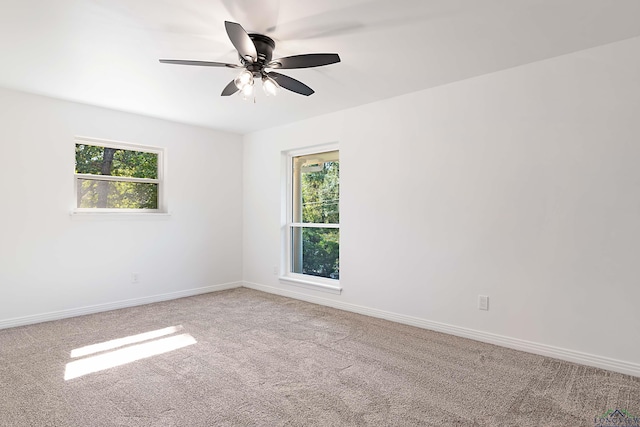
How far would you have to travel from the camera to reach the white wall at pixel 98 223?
361 centimetres

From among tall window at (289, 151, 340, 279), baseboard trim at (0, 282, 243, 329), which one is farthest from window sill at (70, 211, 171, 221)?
tall window at (289, 151, 340, 279)

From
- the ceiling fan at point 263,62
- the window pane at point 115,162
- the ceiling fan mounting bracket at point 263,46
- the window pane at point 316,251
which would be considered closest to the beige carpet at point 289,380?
the window pane at point 316,251

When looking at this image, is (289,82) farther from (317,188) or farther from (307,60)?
(317,188)

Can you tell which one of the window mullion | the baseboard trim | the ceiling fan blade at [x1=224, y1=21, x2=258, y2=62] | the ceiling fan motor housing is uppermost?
the ceiling fan motor housing

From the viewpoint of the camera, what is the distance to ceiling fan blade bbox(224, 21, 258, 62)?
1933 millimetres

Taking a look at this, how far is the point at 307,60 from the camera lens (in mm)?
2363

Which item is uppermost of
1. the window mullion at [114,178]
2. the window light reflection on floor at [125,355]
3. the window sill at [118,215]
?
the window mullion at [114,178]

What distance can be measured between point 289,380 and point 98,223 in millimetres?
3046

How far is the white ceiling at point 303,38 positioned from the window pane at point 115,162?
2.42 ft

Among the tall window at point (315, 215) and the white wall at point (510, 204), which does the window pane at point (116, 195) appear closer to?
the tall window at point (315, 215)

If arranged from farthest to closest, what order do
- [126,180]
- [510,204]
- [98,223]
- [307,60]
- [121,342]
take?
[126,180] → [98,223] → [121,342] → [510,204] → [307,60]

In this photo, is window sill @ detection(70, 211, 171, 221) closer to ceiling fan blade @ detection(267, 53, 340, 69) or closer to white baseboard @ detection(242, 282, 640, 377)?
white baseboard @ detection(242, 282, 640, 377)

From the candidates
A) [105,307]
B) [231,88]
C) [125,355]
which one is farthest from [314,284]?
[231,88]

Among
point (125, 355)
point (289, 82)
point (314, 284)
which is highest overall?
point (289, 82)
